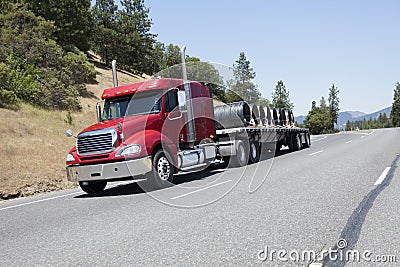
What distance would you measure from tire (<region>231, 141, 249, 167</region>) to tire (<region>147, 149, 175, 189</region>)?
4693 millimetres

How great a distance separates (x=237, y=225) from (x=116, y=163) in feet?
14.2

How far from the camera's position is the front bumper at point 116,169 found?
30.3 feet

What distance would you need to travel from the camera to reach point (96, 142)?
9.74 metres

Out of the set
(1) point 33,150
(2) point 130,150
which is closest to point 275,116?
(1) point 33,150

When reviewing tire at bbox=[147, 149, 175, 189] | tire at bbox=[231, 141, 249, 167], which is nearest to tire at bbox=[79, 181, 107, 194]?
tire at bbox=[147, 149, 175, 189]

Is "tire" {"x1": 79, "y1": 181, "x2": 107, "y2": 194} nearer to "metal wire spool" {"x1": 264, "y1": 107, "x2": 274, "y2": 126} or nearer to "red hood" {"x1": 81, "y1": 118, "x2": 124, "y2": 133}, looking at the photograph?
"red hood" {"x1": 81, "y1": 118, "x2": 124, "y2": 133}

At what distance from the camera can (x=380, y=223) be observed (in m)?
5.57

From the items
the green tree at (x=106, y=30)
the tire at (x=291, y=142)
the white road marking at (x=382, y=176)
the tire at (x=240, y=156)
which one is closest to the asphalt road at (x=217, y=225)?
the white road marking at (x=382, y=176)

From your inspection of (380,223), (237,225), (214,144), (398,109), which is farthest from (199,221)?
(398,109)

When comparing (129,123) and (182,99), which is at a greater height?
(182,99)

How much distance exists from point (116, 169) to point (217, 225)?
4084mm

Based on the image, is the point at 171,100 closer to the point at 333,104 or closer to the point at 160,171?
the point at 160,171

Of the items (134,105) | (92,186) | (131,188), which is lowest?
(131,188)

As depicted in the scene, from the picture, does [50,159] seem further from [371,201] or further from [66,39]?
[66,39]
